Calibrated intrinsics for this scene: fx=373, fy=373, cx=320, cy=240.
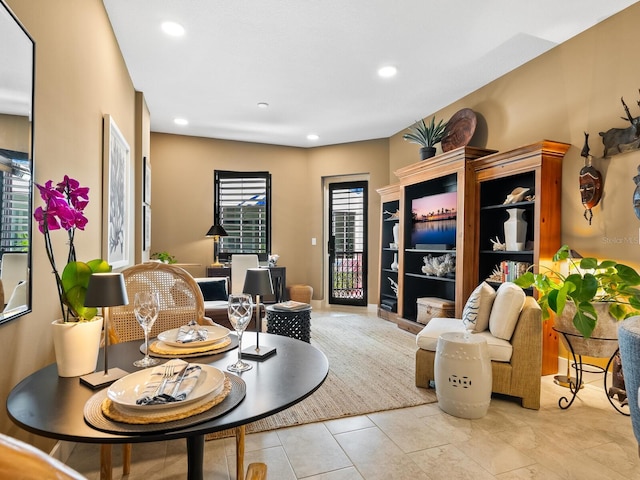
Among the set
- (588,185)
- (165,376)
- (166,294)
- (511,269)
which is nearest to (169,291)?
(166,294)

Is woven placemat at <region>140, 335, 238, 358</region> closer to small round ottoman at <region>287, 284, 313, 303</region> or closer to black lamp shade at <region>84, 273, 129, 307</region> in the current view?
black lamp shade at <region>84, 273, 129, 307</region>

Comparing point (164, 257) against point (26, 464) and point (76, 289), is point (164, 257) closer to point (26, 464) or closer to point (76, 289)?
point (76, 289)

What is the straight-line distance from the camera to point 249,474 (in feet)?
3.82

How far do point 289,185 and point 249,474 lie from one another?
5.54m

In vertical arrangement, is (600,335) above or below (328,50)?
below

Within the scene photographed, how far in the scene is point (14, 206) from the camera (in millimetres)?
1297

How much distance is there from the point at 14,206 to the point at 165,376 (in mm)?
843

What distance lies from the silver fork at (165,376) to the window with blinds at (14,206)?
0.72 m

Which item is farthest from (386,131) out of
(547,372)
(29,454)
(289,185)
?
(29,454)

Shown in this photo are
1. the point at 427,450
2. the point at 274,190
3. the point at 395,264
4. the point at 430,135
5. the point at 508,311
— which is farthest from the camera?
the point at 274,190

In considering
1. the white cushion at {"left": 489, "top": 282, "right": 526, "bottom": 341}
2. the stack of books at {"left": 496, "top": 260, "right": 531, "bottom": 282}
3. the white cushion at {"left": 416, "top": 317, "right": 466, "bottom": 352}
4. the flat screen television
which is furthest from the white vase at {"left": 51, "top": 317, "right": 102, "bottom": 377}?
the flat screen television

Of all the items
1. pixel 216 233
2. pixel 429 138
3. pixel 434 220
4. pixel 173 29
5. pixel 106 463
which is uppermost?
pixel 173 29

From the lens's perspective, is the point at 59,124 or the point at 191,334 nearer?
the point at 191,334

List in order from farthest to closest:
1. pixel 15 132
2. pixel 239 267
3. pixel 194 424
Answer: pixel 239 267 → pixel 15 132 → pixel 194 424
